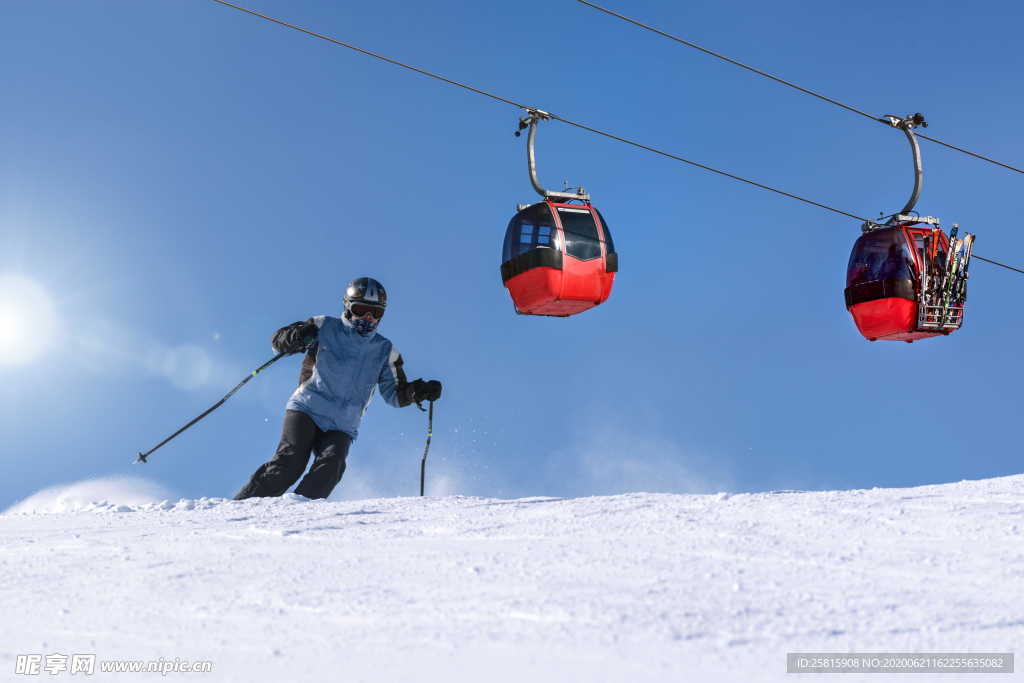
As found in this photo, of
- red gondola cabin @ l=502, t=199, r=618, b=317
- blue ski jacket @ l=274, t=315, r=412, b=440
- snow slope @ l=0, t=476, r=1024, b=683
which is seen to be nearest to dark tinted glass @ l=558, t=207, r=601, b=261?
red gondola cabin @ l=502, t=199, r=618, b=317

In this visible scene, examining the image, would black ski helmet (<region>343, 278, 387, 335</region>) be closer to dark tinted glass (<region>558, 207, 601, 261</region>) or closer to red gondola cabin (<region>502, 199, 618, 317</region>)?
red gondola cabin (<region>502, 199, 618, 317</region>)

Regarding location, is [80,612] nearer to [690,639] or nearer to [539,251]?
[690,639]

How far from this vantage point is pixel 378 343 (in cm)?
823

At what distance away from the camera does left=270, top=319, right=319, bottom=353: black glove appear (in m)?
7.96

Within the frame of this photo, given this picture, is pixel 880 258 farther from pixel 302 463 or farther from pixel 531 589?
pixel 531 589

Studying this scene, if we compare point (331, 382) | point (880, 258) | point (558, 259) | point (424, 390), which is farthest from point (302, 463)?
point (880, 258)

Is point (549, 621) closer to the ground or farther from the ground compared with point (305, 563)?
closer to the ground

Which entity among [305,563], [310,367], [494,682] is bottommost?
[494,682]

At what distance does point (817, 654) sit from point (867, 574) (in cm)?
98

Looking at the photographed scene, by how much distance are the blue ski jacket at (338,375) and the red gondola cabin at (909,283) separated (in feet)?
17.1

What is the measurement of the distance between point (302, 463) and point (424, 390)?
129cm

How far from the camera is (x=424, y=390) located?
27.6 ft

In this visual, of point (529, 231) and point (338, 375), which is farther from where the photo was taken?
point (529, 231)

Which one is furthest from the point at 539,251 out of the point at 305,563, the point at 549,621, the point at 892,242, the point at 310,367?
the point at 549,621
